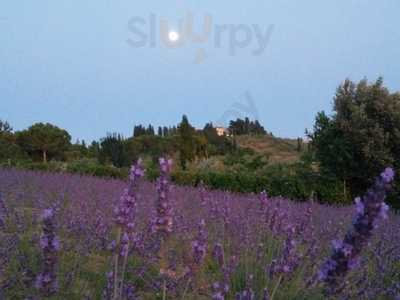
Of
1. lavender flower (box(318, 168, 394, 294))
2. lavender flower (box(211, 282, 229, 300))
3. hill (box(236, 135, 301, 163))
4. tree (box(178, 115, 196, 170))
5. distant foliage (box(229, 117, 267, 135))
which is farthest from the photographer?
distant foliage (box(229, 117, 267, 135))

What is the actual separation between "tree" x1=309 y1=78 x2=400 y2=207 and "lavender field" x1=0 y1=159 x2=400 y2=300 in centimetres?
851

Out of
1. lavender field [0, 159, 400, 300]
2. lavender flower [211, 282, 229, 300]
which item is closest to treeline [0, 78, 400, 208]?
lavender field [0, 159, 400, 300]

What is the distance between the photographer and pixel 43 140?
2945cm

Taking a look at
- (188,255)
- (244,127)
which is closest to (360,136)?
(188,255)

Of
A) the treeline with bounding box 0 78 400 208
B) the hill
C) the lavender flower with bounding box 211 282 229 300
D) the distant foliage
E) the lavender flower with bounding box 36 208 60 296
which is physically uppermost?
the distant foliage

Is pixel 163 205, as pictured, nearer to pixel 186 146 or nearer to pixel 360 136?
pixel 360 136

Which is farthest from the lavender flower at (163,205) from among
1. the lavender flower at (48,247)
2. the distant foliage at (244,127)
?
the distant foliage at (244,127)

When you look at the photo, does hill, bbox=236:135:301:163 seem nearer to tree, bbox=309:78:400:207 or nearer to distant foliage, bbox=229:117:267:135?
distant foliage, bbox=229:117:267:135

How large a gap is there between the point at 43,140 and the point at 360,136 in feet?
62.6

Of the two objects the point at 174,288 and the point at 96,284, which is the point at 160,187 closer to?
the point at 174,288

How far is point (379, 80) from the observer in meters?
16.4

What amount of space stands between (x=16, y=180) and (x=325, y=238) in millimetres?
6222

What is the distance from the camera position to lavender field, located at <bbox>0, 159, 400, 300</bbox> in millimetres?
2121

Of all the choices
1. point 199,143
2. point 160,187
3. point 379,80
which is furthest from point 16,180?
point 199,143
